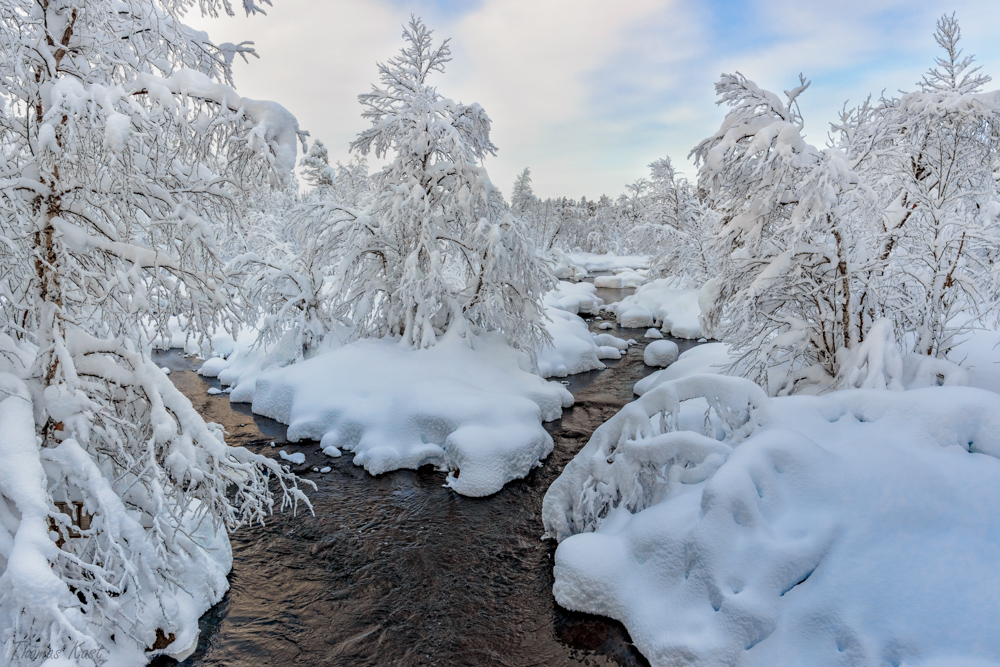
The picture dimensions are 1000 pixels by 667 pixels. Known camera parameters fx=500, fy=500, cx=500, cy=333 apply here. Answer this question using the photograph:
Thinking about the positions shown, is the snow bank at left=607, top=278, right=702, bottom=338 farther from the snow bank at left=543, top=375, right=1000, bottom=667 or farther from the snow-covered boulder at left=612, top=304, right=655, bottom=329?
the snow bank at left=543, top=375, right=1000, bottom=667

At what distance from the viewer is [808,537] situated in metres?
5.27

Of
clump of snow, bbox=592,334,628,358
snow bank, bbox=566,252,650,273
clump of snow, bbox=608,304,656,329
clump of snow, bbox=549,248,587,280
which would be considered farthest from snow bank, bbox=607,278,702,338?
snow bank, bbox=566,252,650,273

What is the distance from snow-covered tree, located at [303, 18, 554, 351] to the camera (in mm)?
12828

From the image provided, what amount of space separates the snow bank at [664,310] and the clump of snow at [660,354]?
524 cm

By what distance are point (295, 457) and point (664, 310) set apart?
21.9 m

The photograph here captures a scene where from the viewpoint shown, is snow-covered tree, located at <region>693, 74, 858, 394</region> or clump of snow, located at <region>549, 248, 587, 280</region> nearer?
snow-covered tree, located at <region>693, 74, 858, 394</region>

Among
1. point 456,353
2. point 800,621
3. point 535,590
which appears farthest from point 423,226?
point 800,621

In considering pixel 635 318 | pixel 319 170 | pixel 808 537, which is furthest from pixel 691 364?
pixel 319 170

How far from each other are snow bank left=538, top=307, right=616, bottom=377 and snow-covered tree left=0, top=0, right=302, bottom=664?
38.3 feet

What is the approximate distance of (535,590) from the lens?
701 cm

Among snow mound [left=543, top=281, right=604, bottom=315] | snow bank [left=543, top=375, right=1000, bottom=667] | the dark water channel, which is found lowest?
the dark water channel

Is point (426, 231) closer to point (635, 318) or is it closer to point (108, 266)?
point (108, 266)

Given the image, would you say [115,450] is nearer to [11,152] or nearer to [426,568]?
[11,152]

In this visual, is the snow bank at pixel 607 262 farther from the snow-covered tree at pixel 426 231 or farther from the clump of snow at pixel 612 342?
the snow-covered tree at pixel 426 231
